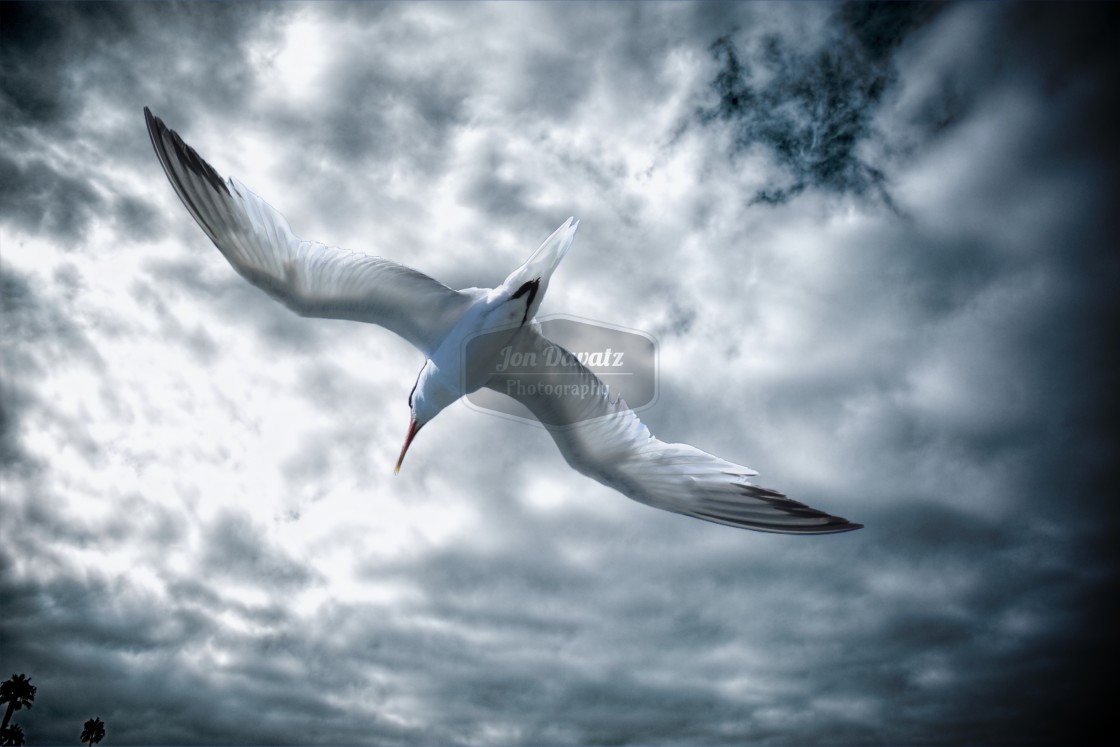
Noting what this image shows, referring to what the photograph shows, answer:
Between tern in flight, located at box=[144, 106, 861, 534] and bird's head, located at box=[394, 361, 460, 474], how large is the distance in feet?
0.08

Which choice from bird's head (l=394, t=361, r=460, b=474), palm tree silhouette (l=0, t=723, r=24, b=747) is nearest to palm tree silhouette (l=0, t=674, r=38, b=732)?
palm tree silhouette (l=0, t=723, r=24, b=747)

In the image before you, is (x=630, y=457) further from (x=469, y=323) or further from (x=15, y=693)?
(x=15, y=693)

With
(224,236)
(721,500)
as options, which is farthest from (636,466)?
(224,236)

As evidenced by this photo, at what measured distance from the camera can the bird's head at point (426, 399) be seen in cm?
977

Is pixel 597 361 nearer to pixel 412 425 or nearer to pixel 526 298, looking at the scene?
pixel 526 298

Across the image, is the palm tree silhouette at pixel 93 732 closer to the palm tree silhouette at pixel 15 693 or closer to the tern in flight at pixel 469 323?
the palm tree silhouette at pixel 15 693

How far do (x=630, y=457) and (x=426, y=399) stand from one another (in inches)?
124

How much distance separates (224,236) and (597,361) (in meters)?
5.34

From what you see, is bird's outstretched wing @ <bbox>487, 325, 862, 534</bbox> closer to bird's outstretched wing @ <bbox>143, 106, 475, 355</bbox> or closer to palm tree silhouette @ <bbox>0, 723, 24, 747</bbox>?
bird's outstretched wing @ <bbox>143, 106, 475, 355</bbox>

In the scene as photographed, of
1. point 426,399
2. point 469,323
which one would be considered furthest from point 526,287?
point 426,399

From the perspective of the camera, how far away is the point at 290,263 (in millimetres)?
8703

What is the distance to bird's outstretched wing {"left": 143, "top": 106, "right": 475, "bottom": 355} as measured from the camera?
8312 millimetres

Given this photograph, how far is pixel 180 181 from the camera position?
8.32 m

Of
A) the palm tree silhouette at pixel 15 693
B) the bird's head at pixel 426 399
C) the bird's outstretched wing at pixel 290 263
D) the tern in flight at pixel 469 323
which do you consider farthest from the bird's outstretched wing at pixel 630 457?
the palm tree silhouette at pixel 15 693
